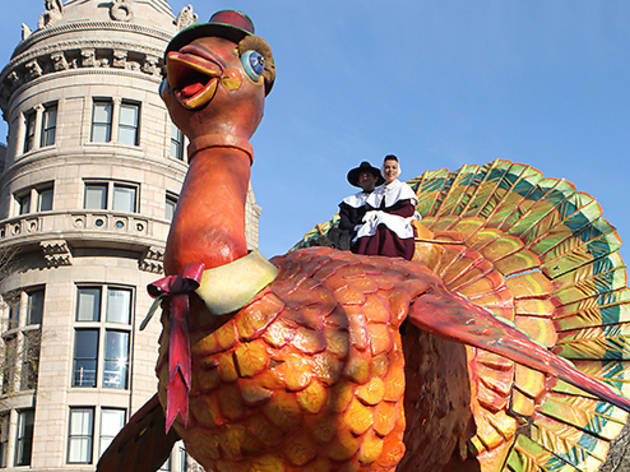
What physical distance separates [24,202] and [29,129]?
2.61m

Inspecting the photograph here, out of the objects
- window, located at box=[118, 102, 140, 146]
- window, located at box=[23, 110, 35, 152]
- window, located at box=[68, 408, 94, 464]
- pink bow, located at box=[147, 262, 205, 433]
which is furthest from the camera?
window, located at box=[23, 110, 35, 152]

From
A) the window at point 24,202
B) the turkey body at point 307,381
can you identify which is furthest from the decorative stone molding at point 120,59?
the turkey body at point 307,381

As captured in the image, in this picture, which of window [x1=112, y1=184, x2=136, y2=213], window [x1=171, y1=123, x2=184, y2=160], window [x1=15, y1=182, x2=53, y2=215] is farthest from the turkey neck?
window [x1=171, y1=123, x2=184, y2=160]

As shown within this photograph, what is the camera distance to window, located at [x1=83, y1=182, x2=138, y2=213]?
2388 cm

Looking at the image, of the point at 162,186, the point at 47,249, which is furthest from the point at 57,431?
the point at 162,186

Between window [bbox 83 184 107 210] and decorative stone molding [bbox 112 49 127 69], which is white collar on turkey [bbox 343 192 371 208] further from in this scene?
decorative stone molding [bbox 112 49 127 69]

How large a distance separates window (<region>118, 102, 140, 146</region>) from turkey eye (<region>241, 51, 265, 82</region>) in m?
21.4

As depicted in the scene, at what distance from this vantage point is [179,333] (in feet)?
11.4

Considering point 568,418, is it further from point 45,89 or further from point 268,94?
point 45,89

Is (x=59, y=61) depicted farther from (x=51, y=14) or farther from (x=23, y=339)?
(x=23, y=339)

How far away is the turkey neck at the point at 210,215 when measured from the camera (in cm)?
361

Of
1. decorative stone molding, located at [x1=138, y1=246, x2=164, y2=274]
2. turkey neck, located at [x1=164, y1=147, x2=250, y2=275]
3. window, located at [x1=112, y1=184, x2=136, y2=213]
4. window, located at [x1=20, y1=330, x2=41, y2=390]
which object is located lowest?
turkey neck, located at [x1=164, y1=147, x2=250, y2=275]

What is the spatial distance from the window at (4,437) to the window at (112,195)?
6.73 m

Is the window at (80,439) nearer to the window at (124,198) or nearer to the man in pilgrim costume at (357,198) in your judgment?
the window at (124,198)
